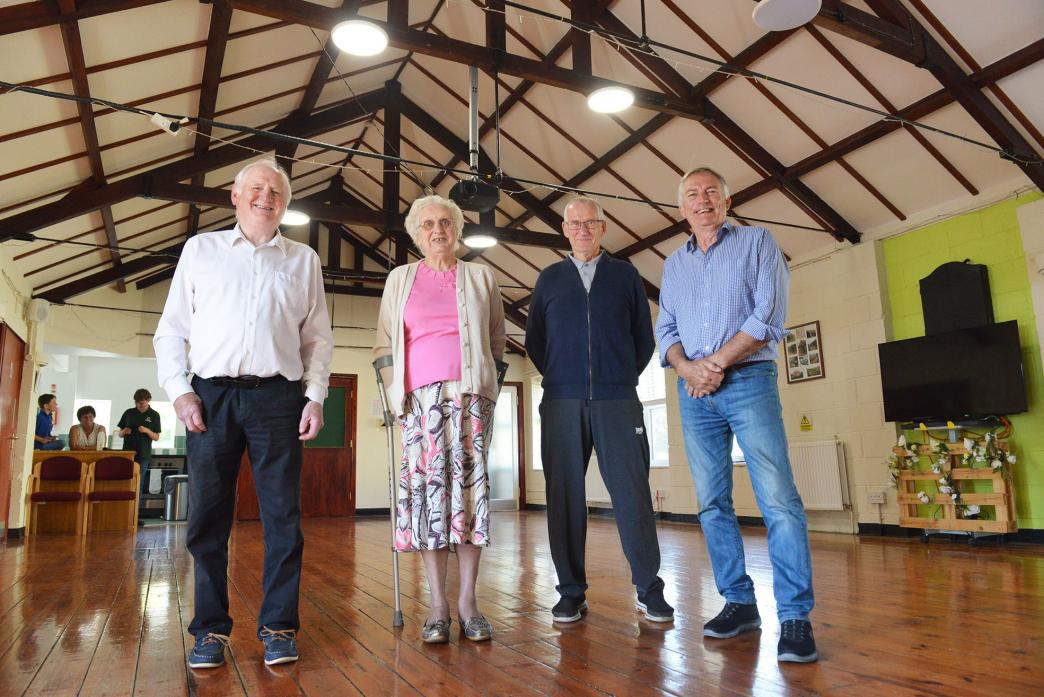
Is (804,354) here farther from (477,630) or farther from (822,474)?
(477,630)

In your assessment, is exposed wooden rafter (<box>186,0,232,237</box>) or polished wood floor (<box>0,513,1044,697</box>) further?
exposed wooden rafter (<box>186,0,232,237</box>)

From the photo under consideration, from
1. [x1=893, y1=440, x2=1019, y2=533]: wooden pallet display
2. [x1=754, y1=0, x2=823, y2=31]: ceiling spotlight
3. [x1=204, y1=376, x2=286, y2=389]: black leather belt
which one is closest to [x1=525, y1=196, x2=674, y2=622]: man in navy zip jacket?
[x1=204, y1=376, x2=286, y2=389]: black leather belt

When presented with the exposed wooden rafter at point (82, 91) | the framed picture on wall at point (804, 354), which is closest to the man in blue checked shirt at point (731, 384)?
the exposed wooden rafter at point (82, 91)

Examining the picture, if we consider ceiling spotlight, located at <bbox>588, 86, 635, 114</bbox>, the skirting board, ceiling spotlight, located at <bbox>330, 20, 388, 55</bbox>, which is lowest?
the skirting board

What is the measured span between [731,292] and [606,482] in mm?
737

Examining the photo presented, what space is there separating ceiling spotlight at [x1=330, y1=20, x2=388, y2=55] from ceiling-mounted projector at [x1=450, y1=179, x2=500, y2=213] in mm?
1435

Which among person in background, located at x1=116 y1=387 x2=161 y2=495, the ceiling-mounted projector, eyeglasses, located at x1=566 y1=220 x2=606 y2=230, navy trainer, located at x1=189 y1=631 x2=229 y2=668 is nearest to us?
navy trainer, located at x1=189 y1=631 x2=229 y2=668

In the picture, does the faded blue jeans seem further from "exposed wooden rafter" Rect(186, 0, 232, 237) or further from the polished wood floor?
"exposed wooden rafter" Rect(186, 0, 232, 237)

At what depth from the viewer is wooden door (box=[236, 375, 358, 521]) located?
11125 mm

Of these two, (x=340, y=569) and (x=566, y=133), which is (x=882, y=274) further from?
(x=340, y=569)

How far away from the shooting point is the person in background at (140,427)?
8.51 metres

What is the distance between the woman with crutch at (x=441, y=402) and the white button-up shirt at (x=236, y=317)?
0.92ft

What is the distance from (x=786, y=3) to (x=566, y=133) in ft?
12.6

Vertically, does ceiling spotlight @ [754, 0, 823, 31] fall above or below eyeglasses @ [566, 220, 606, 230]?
above
